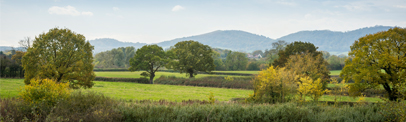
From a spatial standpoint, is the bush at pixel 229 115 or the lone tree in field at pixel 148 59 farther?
the lone tree in field at pixel 148 59

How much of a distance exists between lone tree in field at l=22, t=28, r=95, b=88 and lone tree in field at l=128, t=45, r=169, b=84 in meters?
20.0

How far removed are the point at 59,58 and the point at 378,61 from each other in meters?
24.5

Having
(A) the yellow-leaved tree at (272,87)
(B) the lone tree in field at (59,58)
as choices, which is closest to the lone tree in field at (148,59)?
(B) the lone tree in field at (59,58)

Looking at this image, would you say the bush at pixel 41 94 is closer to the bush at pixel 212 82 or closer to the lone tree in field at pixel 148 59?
the bush at pixel 212 82

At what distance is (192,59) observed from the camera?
134 ft

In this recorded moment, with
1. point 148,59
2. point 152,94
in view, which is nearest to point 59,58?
point 152,94

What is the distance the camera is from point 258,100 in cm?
1473

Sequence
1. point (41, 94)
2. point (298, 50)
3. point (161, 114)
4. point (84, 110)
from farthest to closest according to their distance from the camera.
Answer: point (298, 50) → point (41, 94) → point (84, 110) → point (161, 114)

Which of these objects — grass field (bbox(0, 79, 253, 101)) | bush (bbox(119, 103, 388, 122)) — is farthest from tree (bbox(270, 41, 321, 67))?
bush (bbox(119, 103, 388, 122))

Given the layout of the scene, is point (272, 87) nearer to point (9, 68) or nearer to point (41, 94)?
point (41, 94)

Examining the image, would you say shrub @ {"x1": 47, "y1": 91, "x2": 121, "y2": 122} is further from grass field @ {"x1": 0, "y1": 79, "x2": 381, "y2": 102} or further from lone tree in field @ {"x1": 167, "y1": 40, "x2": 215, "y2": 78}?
lone tree in field @ {"x1": 167, "y1": 40, "x2": 215, "y2": 78}

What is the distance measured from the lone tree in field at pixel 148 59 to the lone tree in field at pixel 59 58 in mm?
19990

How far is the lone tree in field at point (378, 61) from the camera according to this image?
17688mm

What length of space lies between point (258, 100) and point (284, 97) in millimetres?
1791
